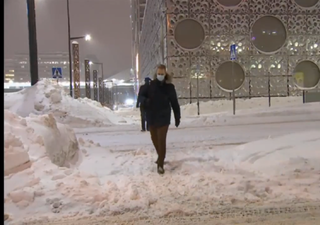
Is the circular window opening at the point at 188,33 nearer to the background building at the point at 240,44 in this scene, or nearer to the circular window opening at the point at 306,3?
the background building at the point at 240,44

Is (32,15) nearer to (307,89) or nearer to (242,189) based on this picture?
(242,189)

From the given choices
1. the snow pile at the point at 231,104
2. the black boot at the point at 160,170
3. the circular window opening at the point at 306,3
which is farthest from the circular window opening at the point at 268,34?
the black boot at the point at 160,170

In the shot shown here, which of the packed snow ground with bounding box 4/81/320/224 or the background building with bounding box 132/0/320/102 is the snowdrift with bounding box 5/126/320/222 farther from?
the background building with bounding box 132/0/320/102

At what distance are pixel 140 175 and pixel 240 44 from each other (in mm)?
18849

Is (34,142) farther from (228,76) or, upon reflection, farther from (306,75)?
Answer: (306,75)

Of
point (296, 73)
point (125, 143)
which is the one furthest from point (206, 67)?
point (125, 143)

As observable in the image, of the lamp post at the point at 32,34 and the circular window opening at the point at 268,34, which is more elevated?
the circular window opening at the point at 268,34

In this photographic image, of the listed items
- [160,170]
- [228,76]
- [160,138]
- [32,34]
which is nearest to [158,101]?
[160,138]

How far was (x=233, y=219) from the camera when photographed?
3840 millimetres

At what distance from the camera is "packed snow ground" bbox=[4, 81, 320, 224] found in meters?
4.16

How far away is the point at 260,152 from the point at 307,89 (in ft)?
63.0

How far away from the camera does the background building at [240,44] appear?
2219 cm

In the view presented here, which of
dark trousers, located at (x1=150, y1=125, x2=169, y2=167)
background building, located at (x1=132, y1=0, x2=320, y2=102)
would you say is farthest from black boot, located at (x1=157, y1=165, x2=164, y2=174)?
background building, located at (x1=132, y1=0, x2=320, y2=102)

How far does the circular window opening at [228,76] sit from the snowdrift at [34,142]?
54.6 feet
